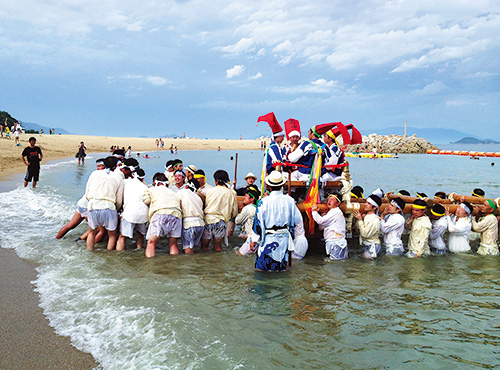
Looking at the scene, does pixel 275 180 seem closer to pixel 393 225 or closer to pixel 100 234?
pixel 393 225

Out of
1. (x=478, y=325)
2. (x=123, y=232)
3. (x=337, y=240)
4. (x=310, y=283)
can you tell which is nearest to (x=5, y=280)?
(x=123, y=232)

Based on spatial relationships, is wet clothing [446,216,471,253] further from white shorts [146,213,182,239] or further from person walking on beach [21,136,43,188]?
person walking on beach [21,136,43,188]

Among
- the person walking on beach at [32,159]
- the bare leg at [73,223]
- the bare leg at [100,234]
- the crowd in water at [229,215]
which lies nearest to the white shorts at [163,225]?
the crowd in water at [229,215]

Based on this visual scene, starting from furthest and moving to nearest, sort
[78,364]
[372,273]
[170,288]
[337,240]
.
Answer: [337,240]
[372,273]
[170,288]
[78,364]

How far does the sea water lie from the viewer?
4090 millimetres

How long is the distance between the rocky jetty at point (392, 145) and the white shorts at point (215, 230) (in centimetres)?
7024

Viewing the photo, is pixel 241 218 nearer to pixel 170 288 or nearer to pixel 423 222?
pixel 170 288

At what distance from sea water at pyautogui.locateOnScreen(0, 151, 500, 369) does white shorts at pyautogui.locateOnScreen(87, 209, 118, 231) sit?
57cm

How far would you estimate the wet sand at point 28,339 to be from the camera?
3877 millimetres

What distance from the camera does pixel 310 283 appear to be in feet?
20.5

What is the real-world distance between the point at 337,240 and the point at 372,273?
34.0 inches

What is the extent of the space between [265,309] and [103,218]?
12.4ft

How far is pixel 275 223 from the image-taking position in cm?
602

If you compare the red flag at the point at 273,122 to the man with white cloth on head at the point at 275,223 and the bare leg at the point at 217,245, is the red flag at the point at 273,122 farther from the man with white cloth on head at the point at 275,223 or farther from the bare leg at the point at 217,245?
the bare leg at the point at 217,245
